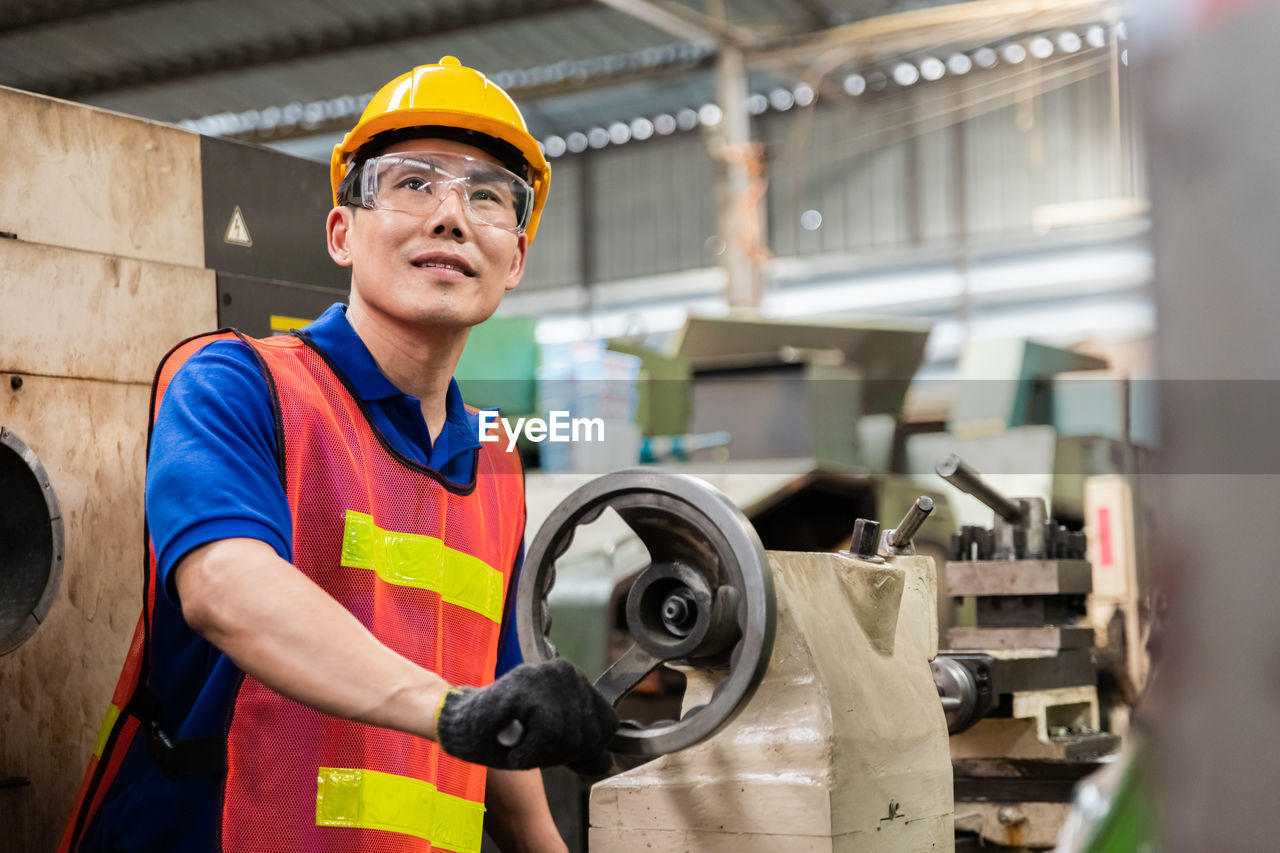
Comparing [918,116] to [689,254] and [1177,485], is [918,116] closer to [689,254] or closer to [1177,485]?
[689,254]

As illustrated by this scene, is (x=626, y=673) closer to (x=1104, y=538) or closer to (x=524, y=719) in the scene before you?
(x=524, y=719)

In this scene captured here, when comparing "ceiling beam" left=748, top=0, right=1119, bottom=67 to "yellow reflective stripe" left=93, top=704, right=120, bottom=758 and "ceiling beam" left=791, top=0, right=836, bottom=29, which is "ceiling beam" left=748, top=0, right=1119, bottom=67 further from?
"yellow reflective stripe" left=93, top=704, right=120, bottom=758

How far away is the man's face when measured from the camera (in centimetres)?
132

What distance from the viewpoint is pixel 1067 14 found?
5.86 m

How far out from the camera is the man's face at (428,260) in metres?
1.32

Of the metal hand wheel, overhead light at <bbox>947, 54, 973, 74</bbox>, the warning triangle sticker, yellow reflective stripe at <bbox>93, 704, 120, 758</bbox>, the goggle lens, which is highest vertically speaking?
overhead light at <bbox>947, 54, 973, 74</bbox>

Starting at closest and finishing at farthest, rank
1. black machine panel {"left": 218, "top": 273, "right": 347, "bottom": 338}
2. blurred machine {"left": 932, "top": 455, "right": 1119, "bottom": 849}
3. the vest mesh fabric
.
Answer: the vest mesh fabric → blurred machine {"left": 932, "top": 455, "right": 1119, "bottom": 849} → black machine panel {"left": 218, "top": 273, "right": 347, "bottom": 338}

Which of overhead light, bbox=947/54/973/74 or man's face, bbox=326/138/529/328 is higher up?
overhead light, bbox=947/54/973/74

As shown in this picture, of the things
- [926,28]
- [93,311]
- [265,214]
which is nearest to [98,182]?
[93,311]

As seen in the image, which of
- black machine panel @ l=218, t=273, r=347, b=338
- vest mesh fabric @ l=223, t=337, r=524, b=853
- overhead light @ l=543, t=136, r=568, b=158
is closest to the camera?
vest mesh fabric @ l=223, t=337, r=524, b=853

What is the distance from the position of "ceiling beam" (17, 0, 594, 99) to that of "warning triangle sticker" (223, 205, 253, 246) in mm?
5167

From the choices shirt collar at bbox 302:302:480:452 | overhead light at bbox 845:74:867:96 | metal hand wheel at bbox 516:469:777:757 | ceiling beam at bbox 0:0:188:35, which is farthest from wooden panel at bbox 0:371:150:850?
overhead light at bbox 845:74:867:96

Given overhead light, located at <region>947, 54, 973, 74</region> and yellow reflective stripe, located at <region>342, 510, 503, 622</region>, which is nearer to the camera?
yellow reflective stripe, located at <region>342, 510, 503, 622</region>

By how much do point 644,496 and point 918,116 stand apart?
7.62 m
